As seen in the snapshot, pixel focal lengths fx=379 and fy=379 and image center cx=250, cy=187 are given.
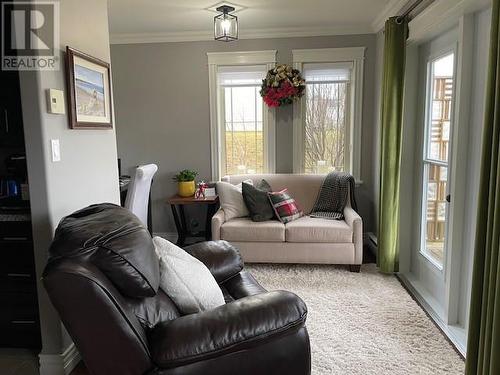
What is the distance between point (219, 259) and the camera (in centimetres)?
223

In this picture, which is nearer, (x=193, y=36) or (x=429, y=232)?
(x=429, y=232)

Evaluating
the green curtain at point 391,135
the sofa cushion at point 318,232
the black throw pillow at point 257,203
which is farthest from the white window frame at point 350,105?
the sofa cushion at point 318,232

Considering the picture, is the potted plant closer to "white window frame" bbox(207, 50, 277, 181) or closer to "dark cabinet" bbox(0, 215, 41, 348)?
"white window frame" bbox(207, 50, 277, 181)

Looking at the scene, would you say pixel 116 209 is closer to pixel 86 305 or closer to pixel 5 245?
pixel 86 305

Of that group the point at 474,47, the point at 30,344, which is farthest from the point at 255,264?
the point at 474,47

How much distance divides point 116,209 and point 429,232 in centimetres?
254

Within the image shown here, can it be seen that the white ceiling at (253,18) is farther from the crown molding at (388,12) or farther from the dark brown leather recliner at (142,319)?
the dark brown leather recliner at (142,319)

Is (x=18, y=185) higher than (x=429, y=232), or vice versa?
(x=18, y=185)

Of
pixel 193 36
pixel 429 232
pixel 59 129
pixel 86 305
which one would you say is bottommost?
pixel 429 232

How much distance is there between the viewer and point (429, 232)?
319 centimetres

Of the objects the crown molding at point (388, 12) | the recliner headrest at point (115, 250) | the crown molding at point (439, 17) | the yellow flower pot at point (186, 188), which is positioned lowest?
the yellow flower pot at point (186, 188)

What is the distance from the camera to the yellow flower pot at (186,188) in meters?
4.33

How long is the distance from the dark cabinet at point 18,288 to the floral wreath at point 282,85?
110 inches

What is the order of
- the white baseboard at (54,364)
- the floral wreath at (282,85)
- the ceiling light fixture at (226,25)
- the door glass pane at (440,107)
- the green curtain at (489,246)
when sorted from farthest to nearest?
the floral wreath at (282,85) → the ceiling light fixture at (226,25) → the door glass pane at (440,107) → the white baseboard at (54,364) → the green curtain at (489,246)
